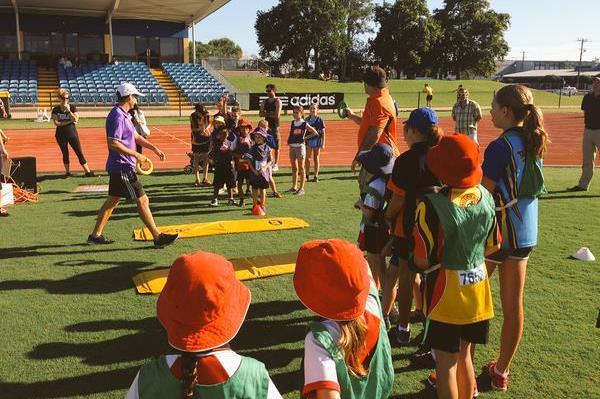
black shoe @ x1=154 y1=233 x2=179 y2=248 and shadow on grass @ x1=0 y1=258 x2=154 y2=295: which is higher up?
black shoe @ x1=154 y1=233 x2=179 y2=248

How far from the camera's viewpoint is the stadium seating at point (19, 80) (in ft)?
101

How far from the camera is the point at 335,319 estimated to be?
1.98 meters

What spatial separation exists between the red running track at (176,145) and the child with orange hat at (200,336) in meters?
12.6

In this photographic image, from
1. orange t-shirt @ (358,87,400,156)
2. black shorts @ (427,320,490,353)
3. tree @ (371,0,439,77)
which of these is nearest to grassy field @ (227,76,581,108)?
tree @ (371,0,439,77)

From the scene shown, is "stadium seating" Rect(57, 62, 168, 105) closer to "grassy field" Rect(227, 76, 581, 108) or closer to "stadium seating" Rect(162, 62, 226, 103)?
"stadium seating" Rect(162, 62, 226, 103)

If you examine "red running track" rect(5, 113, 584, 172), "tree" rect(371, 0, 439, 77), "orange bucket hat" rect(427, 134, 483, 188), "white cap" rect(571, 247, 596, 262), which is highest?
"tree" rect(371, 0, 439, 77)

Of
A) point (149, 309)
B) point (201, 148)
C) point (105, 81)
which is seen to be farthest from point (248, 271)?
point (105, 81)

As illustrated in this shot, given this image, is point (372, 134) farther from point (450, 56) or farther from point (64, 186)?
point (450, 56)

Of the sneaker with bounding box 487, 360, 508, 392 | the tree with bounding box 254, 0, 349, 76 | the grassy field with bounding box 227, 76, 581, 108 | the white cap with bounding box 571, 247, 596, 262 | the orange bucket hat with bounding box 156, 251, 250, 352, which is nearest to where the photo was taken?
the orange bucket hat with bounding box 156, 251, 250, 352

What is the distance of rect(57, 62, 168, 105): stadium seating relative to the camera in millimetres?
32688

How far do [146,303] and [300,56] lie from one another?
69.1m

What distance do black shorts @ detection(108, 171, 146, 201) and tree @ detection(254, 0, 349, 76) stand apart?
65945mm

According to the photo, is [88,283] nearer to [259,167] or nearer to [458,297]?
[259,167]

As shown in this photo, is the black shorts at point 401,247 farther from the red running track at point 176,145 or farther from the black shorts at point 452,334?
the red running track at point 176,145
